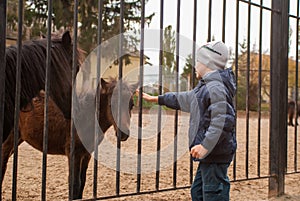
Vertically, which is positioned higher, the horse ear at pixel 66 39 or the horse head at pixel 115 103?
the horse ear at pixel 66 39

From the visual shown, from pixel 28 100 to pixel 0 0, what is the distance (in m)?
0.80

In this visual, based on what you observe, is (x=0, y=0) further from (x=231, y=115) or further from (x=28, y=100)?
(x=231, y=115)

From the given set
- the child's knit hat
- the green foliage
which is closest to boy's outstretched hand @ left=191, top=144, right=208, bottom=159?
the child's knit hat

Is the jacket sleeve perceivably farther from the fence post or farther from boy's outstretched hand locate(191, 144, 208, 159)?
the fence post

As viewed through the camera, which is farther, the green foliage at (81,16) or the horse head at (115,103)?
the green foliage at (81,16)

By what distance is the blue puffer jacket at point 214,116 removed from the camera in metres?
2.38

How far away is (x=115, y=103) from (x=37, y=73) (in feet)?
4.54

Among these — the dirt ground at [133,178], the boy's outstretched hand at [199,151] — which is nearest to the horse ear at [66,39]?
the boy's outstretched hand at [199,151]

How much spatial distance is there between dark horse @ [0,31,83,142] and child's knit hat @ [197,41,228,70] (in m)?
1.01

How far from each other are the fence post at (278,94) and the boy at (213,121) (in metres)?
1.62

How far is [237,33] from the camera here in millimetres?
3578

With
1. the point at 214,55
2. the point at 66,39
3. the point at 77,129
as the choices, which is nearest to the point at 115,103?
the point at 77,129

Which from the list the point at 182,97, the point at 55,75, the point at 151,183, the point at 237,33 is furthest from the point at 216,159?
the point at 151,183

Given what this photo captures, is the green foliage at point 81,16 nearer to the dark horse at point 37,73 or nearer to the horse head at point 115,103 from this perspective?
the horse head at point 115,103
